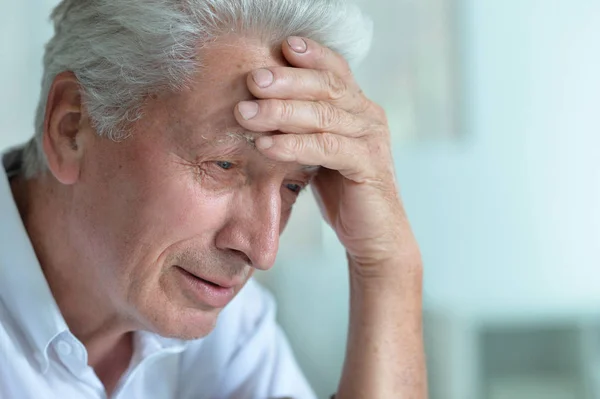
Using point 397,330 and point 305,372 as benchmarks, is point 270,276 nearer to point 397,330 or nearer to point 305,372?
point 305,372

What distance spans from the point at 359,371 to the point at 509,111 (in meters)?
1.81

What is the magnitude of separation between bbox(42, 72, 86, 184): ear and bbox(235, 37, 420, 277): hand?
283 millimetres

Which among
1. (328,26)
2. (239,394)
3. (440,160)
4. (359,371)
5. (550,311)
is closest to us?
(328,26)

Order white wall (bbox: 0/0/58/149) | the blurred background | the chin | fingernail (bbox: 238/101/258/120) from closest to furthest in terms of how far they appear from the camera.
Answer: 1. fingernail (bbox: 238/101/258/120)
2. the chin
3. white wall (bbox: 0/0/58/149)
4. the blurred background

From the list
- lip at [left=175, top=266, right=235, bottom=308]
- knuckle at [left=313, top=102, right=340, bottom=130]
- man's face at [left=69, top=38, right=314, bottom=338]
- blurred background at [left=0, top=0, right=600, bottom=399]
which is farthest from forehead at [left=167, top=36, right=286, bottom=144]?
blurred background at [left=0, top=0, right=600, bottom=399]

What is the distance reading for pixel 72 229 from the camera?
1076mm

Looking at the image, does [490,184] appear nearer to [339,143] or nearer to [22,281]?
[339,143]

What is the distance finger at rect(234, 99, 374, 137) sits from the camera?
36.8 inches

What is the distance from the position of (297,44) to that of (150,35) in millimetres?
211

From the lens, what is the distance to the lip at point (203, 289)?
103cm

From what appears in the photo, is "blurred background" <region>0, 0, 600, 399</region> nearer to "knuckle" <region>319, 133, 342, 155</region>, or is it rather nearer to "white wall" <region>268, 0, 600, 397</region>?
"white wall" <region>268, 0, 600, 397</region>

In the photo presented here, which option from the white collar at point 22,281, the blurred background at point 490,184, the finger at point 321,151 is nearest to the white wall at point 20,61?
the blurred background at point 490,184

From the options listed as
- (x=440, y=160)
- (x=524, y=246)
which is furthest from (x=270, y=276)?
(x=524, y=246)

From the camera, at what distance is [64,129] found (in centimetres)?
107
